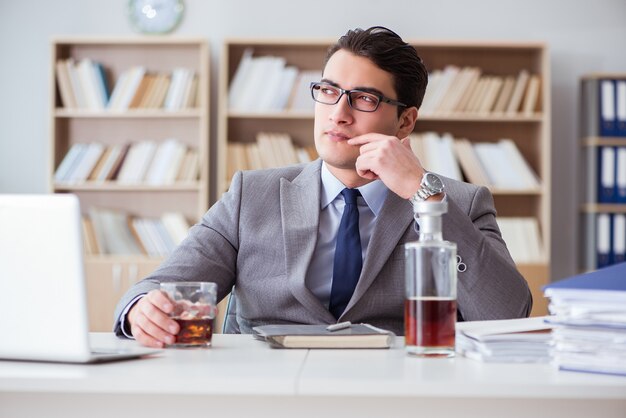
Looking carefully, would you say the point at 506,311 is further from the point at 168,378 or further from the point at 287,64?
the point at 287,64

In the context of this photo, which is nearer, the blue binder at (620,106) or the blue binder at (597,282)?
the blue binder at (597,282)

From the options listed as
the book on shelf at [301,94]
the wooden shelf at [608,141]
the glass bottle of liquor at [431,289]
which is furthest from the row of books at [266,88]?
the glass bottle of liquor at [431,289]

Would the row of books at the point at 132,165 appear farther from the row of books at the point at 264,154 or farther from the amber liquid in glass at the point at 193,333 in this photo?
the amber liquid in glass at the point at 193,333

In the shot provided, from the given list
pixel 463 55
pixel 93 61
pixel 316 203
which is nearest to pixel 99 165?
pixel 93 61

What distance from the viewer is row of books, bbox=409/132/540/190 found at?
458cm

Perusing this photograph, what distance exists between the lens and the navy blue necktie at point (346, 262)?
1878mm

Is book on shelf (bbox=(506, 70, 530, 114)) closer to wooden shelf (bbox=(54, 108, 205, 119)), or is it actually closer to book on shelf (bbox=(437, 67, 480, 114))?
book on shelf (bbox=(437, 67, 480, 114))

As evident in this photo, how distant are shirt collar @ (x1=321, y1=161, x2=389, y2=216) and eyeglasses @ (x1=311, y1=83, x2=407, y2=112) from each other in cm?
18

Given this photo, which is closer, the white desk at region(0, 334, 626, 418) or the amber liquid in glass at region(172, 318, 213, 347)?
the white desk at region(0, 334, 626, 418)

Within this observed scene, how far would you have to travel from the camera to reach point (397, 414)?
3.35 ft

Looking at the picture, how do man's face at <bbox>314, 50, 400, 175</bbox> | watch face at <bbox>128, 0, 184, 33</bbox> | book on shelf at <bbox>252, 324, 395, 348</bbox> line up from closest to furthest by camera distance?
book on shelf at <bbox>252, 324, 395, 348</bbox>, man's face at <bbox>314, 50, 400, 175</bbox>, watch face at <bbox>128, 0, 184, 33</bbox>

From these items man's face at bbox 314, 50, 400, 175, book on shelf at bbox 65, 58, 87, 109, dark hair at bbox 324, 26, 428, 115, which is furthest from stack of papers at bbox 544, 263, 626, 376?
book on shelf at bbox 65, 58, 87, 109

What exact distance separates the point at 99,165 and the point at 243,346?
136 inches

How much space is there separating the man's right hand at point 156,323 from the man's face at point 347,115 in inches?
25.9
